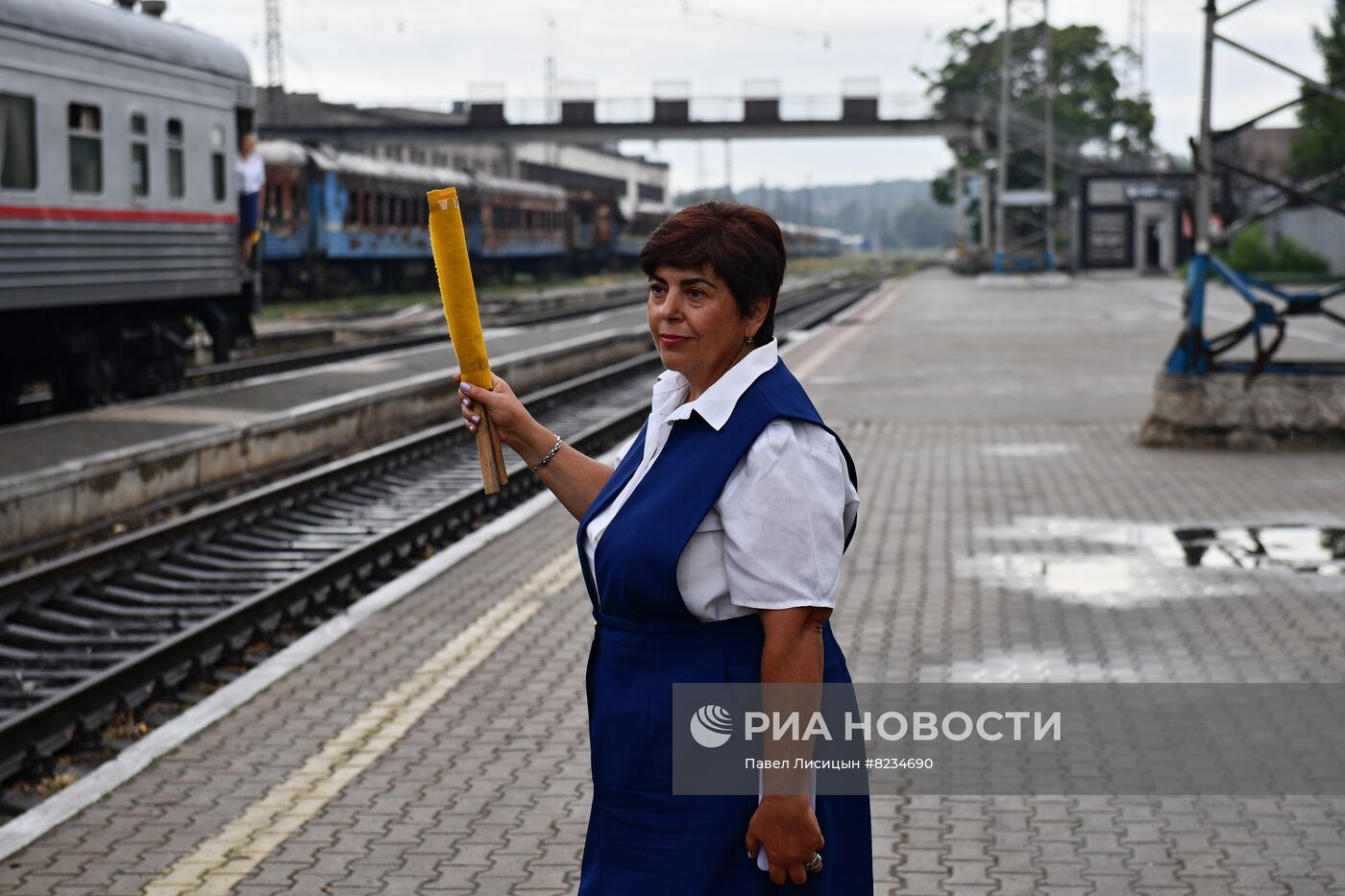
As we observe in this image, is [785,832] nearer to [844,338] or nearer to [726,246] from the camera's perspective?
[726,246]

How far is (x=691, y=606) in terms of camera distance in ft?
9.38

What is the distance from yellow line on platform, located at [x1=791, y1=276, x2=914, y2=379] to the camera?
2236 cm

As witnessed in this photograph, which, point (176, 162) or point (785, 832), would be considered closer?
point (785, 832)

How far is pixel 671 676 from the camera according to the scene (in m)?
2.91

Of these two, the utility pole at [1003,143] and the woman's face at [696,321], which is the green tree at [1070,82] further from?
the woman's face at [696,321]

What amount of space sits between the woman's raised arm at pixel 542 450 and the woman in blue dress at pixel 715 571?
0.28 meters

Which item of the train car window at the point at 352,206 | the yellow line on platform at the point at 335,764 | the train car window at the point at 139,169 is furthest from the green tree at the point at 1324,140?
the yellow line on platform at the point at 335,764

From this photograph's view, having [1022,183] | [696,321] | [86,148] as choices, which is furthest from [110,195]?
[1022,183]

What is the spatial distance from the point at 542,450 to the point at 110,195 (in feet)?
41.9

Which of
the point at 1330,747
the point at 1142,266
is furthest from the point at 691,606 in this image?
the point at 1142,266

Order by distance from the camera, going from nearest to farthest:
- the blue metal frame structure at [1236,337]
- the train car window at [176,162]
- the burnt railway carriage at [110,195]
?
the blue metal frame structure at [1236,337] → the burnt railway carriage at [110,195] → the train car window at [176,162]

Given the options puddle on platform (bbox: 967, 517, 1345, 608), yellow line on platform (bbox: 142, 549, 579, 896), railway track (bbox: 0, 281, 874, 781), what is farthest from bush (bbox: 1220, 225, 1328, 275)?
yellow line on platform (bbox: 142, 549, 579, 896)

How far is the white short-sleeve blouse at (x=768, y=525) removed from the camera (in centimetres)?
279

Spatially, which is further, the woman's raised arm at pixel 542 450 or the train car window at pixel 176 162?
the train car window at pixel 176 162
